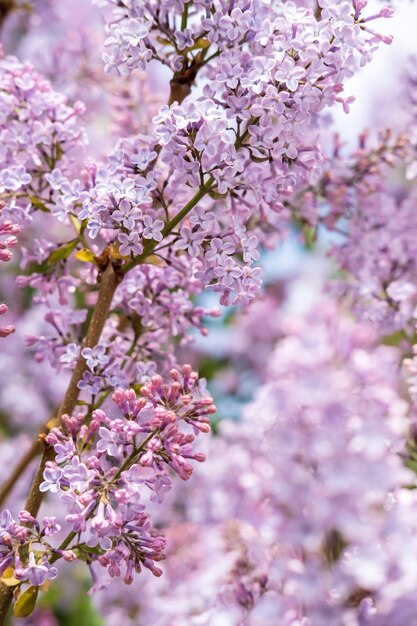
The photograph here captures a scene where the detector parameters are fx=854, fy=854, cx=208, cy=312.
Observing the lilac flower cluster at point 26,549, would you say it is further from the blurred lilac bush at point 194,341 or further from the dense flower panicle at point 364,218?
the dense flower panicle at point 364,218

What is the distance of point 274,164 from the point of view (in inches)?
42.2

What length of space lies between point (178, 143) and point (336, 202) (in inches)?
24.8

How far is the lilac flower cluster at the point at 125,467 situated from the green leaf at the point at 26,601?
71 millimetres

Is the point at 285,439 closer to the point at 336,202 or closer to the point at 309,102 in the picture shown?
the point at 309,102

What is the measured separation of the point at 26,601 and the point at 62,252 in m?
0.46

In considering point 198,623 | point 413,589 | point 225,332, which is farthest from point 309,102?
point 225,332

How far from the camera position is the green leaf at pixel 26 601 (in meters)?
1.03

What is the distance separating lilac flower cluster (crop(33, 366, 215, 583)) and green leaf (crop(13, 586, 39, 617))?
0.23 feet

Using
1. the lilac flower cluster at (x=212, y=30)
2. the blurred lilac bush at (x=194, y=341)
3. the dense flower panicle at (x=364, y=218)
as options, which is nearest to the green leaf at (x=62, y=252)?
the blurred lilac bush at (x=194, y=341)

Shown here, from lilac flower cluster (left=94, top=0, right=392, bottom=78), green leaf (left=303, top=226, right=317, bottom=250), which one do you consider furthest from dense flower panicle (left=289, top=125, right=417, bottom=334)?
lilac flower cluster (left=94, top=0, right=392, bottom=78)

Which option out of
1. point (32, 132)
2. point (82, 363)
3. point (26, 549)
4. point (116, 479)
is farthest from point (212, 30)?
point (26, 549)

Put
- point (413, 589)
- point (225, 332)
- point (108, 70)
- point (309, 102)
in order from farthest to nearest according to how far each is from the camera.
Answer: point (225, 332)
point (108, 70)
point (309, 102)
point (413, 589)

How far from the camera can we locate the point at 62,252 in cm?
120

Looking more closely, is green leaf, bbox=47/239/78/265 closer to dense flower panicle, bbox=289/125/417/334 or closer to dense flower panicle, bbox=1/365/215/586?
dense flower panicle, bbox=1/365/215/586
